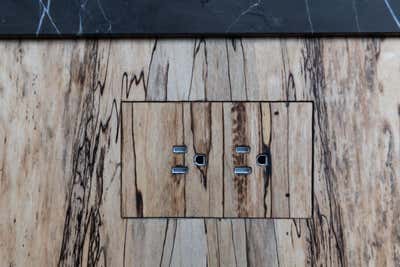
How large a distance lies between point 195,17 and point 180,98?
0.49ft

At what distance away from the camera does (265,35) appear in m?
0.71

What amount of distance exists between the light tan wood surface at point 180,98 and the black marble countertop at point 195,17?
0.10 ft

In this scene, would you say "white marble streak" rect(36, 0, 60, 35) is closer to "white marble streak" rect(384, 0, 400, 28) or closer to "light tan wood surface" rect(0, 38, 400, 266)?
"light tan wood surface" rect(0, 38, 400, 266)

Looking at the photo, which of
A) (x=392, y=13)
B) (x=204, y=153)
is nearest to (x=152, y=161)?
(x=204, y=153)

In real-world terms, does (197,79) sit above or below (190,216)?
above

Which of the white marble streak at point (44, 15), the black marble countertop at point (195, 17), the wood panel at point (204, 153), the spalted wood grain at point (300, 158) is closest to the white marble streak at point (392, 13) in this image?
the black marble countertop at point (195, 17)

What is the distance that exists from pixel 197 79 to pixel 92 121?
21 cm

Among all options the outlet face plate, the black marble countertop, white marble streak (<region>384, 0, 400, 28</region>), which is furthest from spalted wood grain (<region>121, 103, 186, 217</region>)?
white marble streak (<region>384, 0, 400, 28</region>)

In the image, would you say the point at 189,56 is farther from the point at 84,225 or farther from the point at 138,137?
the point at 84,225

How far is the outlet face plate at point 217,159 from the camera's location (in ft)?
2.36

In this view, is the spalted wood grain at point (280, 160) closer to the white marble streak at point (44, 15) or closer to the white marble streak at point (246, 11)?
the white marble streak at point (246, 11)

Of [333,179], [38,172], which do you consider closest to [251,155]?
[333,179]

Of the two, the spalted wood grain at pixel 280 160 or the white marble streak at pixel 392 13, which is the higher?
the white marble streak at pixel 392 13

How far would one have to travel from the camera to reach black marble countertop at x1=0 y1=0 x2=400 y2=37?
69 centimetres
